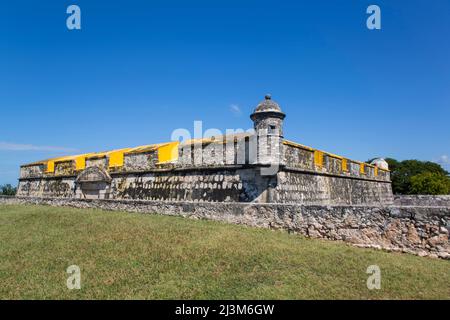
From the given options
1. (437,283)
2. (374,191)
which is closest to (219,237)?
(437,283)

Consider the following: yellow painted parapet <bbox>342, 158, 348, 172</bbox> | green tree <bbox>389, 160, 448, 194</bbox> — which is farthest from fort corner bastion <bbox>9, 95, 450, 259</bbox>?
green tree <bbox>389, 160, 448, 194</bbox>

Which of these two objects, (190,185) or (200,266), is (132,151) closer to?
(190,185)

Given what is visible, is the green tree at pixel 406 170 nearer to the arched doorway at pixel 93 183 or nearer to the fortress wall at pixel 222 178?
the fortress wall at pixel 222 178

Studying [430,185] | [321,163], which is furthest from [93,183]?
[430,185]

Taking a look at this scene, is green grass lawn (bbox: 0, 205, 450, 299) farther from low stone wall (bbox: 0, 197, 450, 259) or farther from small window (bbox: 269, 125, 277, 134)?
small window (bbox: 269, 125, 277, 134)

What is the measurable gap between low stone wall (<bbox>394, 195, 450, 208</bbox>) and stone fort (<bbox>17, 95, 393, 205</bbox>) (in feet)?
21.8

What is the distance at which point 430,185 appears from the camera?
31453mm

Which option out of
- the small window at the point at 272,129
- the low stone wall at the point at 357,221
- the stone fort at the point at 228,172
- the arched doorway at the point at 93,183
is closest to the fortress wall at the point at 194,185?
the stone fort at the point at 228,172

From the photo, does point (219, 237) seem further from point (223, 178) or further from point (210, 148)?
point (210, 148)

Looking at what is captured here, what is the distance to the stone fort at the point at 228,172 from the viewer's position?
10.3 meters

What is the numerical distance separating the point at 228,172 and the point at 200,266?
6.03m
